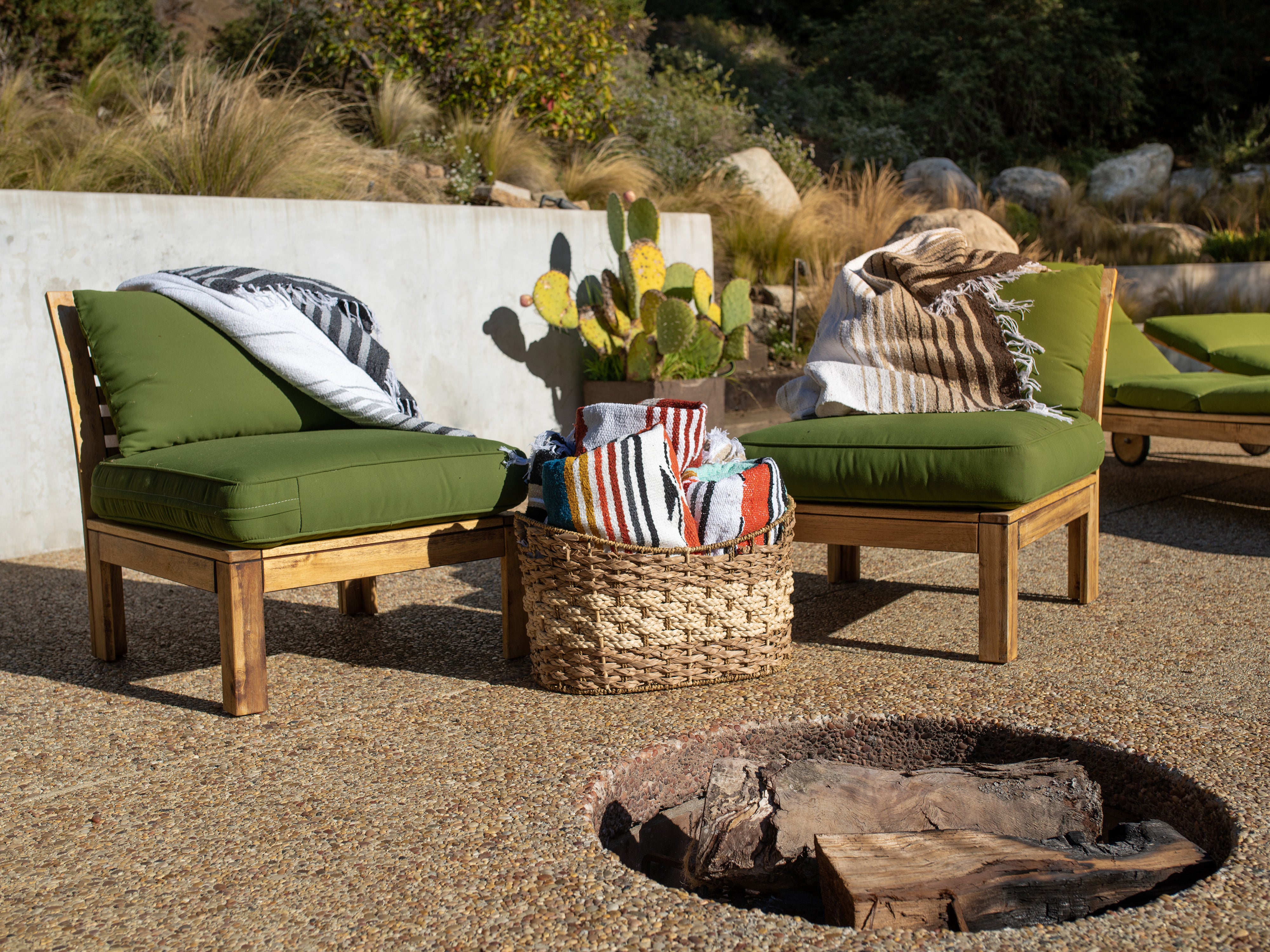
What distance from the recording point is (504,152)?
7.01 metres

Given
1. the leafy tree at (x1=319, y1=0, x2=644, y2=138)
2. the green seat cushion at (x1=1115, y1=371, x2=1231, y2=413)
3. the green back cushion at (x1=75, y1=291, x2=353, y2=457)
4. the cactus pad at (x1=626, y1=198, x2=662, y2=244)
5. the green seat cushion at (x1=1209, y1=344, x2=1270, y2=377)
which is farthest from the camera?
the leafy tree at (x1=319, y1=0, x2=644, y2=138)

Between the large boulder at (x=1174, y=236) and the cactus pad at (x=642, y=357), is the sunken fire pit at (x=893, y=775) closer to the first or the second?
the cactus pad at (x=642, y=357)

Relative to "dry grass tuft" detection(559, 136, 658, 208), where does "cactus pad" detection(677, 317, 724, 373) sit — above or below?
below

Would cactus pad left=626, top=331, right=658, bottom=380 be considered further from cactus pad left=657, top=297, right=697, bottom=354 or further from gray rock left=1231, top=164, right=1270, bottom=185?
gray rock left=1231, top=164, right=1270, bottom=185

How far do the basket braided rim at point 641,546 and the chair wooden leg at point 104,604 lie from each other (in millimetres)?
1073

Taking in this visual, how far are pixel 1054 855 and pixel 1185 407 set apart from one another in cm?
328

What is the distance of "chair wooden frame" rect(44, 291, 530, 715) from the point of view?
243cm

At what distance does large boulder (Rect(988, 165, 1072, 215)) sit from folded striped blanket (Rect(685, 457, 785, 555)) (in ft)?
35.9

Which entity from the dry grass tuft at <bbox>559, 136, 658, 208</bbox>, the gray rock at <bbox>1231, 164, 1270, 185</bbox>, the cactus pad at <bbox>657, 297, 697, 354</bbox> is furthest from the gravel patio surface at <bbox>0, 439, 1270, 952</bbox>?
the gray rock at <bbox>1231, 164, 1270, 185</bbox>

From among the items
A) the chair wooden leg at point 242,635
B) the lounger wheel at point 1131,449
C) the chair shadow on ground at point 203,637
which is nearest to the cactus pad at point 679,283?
the lounger wheel at point 1131,449

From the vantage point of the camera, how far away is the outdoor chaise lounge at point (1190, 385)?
4.35 m

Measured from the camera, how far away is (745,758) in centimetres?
216

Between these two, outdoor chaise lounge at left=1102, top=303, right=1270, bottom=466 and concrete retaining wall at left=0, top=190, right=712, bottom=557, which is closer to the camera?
concrete retaining wall at left=0, top=190, right=712, bottom=557

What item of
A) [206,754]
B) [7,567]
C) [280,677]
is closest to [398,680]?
[280,677]
